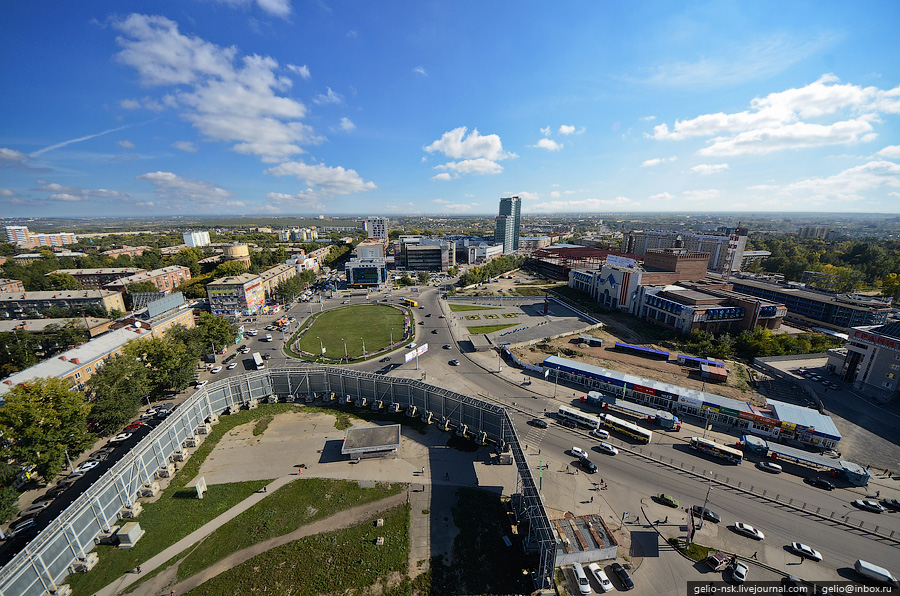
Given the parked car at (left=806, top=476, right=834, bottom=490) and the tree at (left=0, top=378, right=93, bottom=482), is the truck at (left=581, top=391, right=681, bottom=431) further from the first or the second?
the tree at (left=0, top=378, right=93, bottom=482)

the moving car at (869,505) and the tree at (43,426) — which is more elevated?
the tree at (43,426)

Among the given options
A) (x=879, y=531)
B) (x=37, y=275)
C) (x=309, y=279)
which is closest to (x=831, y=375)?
(x=879, y=531)

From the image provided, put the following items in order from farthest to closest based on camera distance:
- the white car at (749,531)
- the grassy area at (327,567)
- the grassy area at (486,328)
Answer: the grassy area at (486,328) < the white car at (749,531) < the grassy area at (327,567)

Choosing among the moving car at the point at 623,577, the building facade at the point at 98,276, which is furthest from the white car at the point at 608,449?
the building facade at the point at 98,276

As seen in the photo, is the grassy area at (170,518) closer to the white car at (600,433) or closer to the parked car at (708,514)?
the white car at (600,433)

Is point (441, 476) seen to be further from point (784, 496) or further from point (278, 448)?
point (784, 496)

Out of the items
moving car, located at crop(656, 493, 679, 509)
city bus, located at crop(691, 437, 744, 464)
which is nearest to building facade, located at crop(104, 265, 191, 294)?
moving car, located at crop(656, 493, 679, 509)

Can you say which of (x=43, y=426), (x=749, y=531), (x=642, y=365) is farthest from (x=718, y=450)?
(x=43, y=426)
